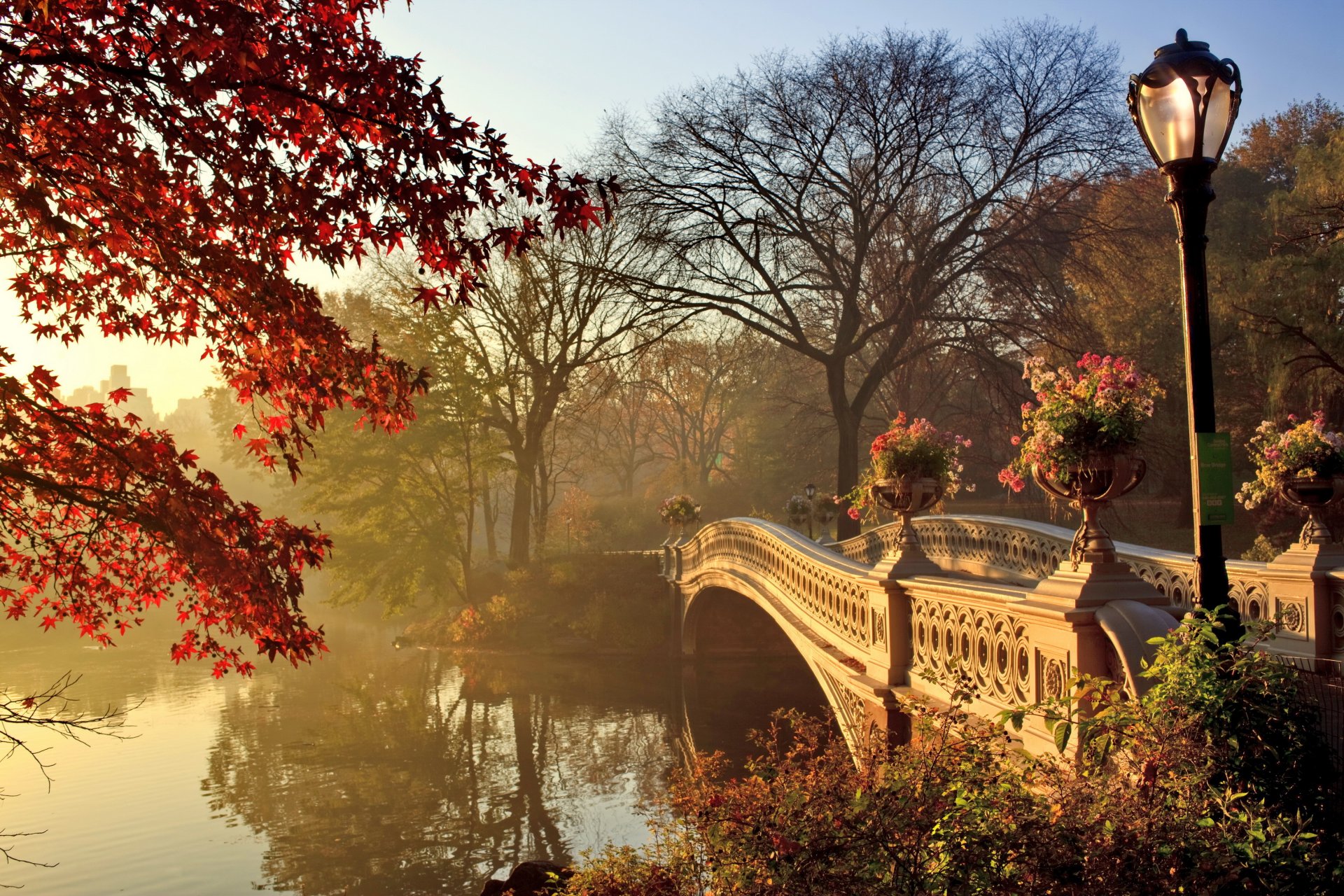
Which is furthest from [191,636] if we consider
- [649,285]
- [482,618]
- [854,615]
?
[482,618]

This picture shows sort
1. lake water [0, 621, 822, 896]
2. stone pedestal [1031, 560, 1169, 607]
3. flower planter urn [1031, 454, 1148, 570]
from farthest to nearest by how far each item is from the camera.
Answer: lake water [0, 621, 822, 896]
flower planter urn [1031, 454, 1148, 570]
stone pedestal [1031, 560, 1169, 607]

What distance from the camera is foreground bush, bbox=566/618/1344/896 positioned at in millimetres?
3508

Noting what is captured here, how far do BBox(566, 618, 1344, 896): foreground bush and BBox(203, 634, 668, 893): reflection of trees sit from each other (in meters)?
9.72

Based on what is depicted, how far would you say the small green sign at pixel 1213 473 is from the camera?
4559 mm

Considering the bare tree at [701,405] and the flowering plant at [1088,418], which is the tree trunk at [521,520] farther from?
the flowering plant at [1088,418]

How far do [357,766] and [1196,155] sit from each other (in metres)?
17.4

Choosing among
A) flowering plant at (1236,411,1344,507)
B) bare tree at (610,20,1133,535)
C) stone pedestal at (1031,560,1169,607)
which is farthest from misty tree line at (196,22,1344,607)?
stone pedestal at (1031,560,1169,607)

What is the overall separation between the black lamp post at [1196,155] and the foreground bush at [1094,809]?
495mm

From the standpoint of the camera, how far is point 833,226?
77.2ft

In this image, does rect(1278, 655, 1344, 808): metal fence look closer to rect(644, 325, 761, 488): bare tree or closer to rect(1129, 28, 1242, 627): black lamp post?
rect(1129, 28, 1242, 627): black lamp post

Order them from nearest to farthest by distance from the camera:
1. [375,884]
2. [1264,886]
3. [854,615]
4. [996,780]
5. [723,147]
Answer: [1264,886] < [996,780] < [854,615] < [375,884] < [723,147]

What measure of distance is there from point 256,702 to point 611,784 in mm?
10705

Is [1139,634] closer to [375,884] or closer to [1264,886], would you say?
[1264,886]

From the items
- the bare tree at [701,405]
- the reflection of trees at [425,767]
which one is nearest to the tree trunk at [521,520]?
the reflection of trees at [425,767]
